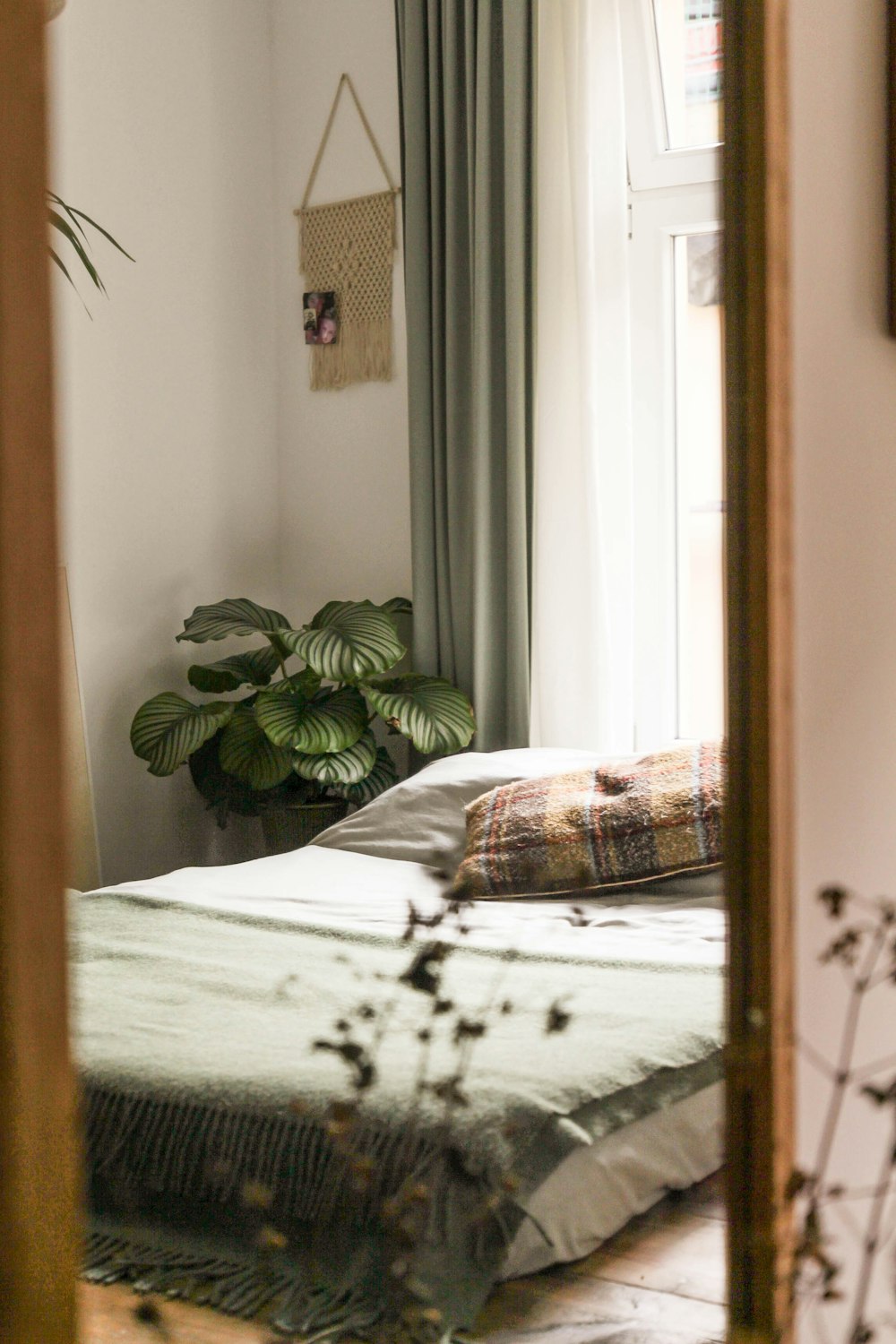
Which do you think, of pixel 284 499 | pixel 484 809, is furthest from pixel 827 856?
pixel 284 499

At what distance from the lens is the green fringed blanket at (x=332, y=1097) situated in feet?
2.12

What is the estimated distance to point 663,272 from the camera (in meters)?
1.27

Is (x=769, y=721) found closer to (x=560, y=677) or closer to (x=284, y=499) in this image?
(x=284, y=499)

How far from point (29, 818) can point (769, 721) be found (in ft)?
2.18

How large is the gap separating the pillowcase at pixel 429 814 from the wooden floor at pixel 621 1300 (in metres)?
0.33

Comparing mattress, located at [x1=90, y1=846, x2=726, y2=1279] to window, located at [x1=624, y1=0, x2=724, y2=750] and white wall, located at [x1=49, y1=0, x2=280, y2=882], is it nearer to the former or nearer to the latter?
white wall, located at [x1=49, y1=0, x2=280, y2=882]

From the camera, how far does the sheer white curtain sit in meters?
1.67

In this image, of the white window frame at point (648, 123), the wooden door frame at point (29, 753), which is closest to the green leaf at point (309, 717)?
the white window frame at point (648, 123)

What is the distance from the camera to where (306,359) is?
138 centimetres

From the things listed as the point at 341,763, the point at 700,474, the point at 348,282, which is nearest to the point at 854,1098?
the point at 700,474

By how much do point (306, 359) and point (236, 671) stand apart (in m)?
0.52

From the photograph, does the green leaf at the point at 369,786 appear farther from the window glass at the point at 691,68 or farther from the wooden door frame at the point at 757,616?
the window glass at the point at 691,68

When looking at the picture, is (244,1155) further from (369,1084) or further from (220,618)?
(220,618)

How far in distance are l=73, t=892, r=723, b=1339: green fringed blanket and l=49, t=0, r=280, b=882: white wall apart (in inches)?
4.1
